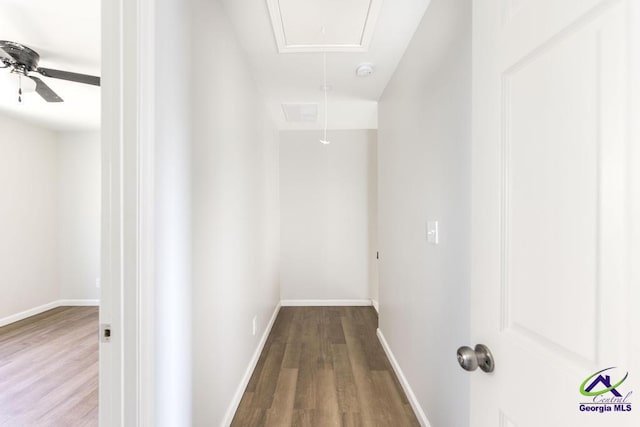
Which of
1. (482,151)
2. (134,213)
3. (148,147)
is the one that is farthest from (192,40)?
(482,151)

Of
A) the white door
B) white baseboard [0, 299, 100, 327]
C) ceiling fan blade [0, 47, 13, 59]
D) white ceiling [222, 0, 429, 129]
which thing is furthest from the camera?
white baseboard [0, 299, 100, 327]

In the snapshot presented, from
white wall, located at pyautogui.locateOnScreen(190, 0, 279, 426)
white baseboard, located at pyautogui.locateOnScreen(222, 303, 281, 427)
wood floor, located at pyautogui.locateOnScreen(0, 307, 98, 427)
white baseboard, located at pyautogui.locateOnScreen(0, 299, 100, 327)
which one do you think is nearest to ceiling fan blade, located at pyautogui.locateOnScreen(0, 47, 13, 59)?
white wall, located at pyautogui.locateOnScreen(190, 0, 279, 426)

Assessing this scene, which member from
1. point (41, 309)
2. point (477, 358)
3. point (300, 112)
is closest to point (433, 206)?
point (477, 358)

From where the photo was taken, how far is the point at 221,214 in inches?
60.6

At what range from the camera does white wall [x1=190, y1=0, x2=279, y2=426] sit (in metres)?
1.25

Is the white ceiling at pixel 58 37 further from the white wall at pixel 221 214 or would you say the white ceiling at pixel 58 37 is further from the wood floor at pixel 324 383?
the wood floor at pixel 324 383

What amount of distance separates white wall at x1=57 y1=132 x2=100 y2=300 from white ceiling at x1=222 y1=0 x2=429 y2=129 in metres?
2.90

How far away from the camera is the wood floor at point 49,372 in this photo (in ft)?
6.01

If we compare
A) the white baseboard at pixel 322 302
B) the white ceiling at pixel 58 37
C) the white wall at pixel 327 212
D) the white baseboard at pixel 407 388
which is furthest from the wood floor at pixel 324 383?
the white ceiling at pixel 58 37

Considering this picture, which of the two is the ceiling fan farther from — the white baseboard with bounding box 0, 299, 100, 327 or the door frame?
the white baseboard with bounding box 0, 299, 100, 327

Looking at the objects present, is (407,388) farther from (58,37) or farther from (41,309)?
(41,309)

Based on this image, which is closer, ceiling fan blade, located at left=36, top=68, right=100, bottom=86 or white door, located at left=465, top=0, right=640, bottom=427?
white door, located at left=465, top=0, right=640, bottom=427

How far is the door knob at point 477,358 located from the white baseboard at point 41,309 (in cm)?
390

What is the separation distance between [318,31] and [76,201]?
4.20 metres
